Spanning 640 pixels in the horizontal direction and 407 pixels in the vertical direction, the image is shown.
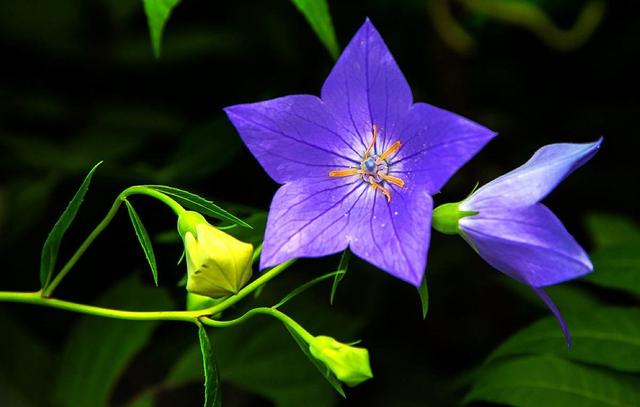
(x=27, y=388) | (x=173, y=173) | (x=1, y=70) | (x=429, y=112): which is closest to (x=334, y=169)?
(x=429, y=112)

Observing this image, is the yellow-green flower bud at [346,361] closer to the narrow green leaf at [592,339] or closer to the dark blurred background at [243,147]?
the narrow green leaf at [592,339]

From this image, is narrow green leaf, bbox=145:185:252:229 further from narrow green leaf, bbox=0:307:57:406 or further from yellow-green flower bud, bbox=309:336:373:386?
narrow green leaf, bbox=0:307:57:406

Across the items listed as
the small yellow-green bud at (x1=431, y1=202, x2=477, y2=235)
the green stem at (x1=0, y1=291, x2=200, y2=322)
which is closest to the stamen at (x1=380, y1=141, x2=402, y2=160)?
the small yellow-green bud at (x1=431, y1=202, x2=477, y2=235)

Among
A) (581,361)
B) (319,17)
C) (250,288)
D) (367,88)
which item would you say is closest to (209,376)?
(250,288)

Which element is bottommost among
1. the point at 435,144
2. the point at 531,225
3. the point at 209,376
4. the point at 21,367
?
the point at 21,367

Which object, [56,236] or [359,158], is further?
[359,158]

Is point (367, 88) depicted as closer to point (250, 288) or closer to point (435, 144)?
point (435, 144)

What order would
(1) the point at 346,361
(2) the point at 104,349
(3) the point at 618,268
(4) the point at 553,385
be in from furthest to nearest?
(2) the point at 104,349
(3) the point at 618,268
(4) the point at 553,385
(1) the point at 346,361
